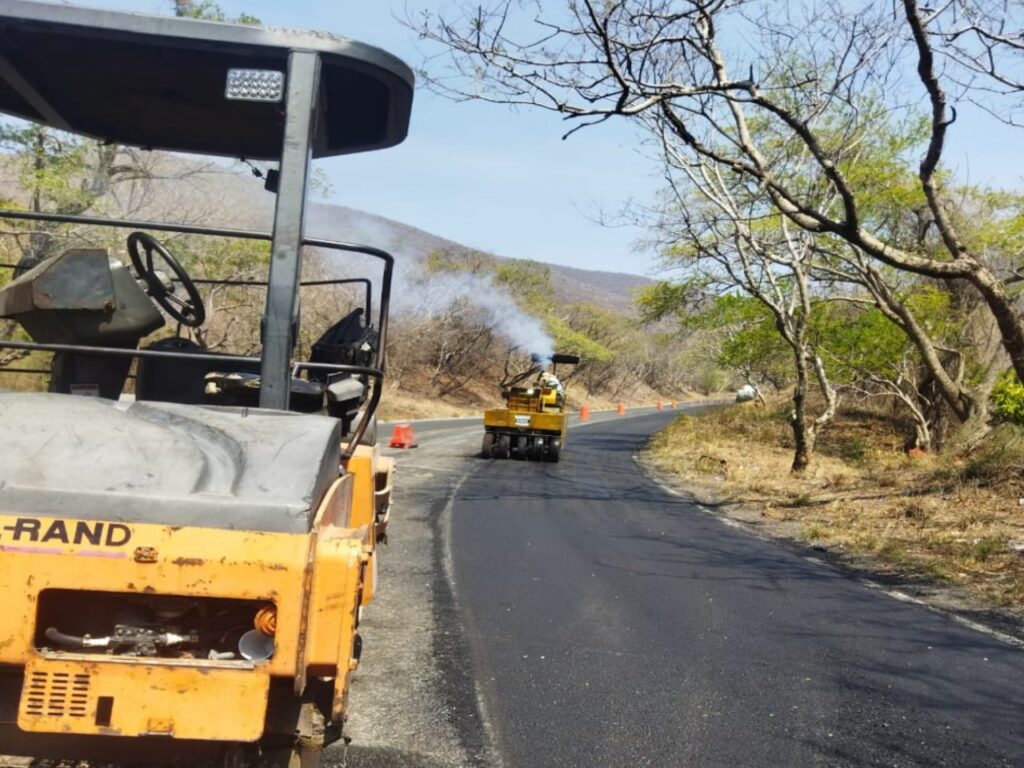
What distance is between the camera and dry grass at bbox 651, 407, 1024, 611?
28.9 ft

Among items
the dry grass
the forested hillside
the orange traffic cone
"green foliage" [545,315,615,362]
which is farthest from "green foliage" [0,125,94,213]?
"green foliage" [545,315,615,362]

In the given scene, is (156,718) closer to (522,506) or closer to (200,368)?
(200,368)

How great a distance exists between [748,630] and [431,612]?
77.4 inches

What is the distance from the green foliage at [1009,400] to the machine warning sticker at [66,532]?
2052 centimetres

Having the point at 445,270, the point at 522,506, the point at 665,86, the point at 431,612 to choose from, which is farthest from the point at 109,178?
the point at 445,270

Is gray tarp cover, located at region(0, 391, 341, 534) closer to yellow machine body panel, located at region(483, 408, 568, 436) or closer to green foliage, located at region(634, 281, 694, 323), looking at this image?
yellow machine body panel, located at region(483, 408, 568, 436)

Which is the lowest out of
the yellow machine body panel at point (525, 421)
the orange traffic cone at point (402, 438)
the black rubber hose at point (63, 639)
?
the orange traffic cone at point (402, 438)

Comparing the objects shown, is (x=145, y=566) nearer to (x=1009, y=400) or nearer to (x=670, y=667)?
(x=670, y=667)

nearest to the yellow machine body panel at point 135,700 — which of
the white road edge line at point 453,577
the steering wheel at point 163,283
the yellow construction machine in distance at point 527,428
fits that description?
the white road edge line at point 453,577

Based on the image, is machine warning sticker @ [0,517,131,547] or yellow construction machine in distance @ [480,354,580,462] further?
yellow construction machine in distance @ [480,354,580,462]

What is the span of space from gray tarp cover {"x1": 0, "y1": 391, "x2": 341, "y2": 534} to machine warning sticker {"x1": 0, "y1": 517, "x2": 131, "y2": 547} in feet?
0.07

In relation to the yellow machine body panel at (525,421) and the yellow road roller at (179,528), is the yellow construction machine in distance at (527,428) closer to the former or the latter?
the yellow machine body panel at (525,421)

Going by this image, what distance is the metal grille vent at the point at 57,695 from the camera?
7.68ft

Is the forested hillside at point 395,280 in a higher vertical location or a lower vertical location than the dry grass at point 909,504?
higher
